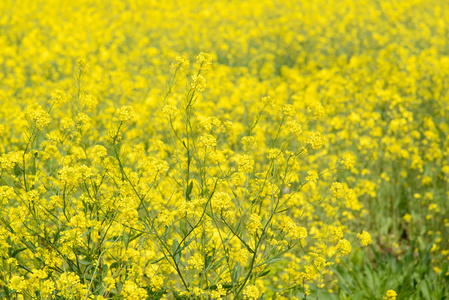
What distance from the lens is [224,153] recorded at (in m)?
2.80

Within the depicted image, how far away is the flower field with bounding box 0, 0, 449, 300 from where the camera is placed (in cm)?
234

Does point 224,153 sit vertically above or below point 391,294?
above

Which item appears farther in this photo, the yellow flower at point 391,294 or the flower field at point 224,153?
the yellow flower at point 391,294

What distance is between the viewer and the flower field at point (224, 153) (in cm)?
234

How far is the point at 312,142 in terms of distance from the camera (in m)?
2.45

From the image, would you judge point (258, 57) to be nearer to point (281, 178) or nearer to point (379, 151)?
point (379, 151)

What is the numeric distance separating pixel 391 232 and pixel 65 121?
3.49m

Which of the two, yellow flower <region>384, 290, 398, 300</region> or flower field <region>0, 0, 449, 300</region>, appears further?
yellow flower <region>384, 290, 398, 300</region>

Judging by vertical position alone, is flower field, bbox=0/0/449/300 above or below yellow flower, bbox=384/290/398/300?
above

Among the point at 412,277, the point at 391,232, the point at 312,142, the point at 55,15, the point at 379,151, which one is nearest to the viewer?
the point at 312,142

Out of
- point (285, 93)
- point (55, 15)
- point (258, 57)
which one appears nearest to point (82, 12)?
point (55, 15)

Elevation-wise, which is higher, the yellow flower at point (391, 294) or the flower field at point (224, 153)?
the flower field at point (224, 153)

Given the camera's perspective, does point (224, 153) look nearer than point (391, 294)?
No

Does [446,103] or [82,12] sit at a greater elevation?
[82,12]
